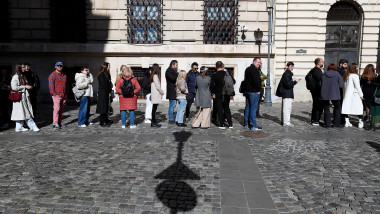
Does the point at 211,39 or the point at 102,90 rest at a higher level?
the point at 211,39

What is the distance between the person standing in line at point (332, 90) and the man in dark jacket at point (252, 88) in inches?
76.4

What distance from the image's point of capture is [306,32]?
1552 cm

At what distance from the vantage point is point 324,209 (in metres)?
4.14

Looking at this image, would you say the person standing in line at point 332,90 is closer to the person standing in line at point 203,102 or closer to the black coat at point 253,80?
the black coat at point 253,80

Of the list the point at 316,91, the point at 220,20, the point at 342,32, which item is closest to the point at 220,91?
the point at 316,91

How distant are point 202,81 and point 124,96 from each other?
7.08 ft

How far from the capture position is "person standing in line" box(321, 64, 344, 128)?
9.31 metres

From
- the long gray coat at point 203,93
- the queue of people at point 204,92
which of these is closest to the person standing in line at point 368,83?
the queue of people at point 204,92

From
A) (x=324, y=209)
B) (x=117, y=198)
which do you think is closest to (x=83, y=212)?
(x=117, y=198)

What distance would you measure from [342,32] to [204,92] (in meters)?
10.3

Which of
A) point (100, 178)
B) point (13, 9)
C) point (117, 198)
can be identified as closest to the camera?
point (117, 198)

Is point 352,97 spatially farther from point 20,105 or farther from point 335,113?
point 20,105

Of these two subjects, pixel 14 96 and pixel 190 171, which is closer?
pixel 190 171

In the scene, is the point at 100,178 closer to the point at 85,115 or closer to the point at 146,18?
the point at 85,115
